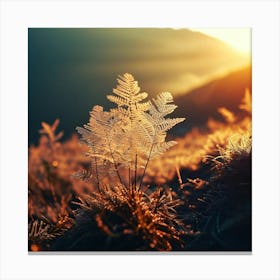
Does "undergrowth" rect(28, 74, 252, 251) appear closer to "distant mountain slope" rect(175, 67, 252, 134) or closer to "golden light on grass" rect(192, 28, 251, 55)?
"distant mountain slope" rect(175, 67, 252, 134)

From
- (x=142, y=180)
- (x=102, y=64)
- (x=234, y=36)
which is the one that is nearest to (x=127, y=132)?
(x=142, y=180)

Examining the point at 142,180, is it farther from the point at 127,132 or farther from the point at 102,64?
the point at 102,64

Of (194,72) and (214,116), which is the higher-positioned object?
(194,72)

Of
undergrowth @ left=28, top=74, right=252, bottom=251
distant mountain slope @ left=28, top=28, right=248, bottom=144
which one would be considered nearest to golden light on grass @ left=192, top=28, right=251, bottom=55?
distant mountain slope @ left=28, top=28, right=248, bottom=144
